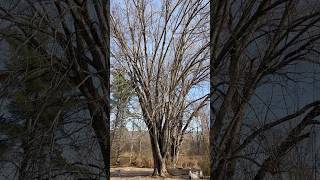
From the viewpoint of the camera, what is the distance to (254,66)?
268 cm

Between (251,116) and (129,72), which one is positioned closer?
(251,116)

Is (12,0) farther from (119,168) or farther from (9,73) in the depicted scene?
(119,168)

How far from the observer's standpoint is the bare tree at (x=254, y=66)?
2648 millimetres

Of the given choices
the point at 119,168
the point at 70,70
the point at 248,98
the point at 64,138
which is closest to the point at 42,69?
the point at 70,70

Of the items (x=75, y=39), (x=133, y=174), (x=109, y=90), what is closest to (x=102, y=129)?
(x=109, y=90)

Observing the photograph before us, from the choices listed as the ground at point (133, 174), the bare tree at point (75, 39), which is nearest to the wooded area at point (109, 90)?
the bare tree at point (75, 39)

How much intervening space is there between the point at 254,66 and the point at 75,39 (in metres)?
1.08

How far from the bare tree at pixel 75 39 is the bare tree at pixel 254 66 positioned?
675mm

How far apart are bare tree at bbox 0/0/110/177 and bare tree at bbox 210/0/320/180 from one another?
0.68 m

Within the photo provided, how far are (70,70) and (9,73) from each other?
0.33 metres

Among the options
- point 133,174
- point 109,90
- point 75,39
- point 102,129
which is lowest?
point 133,174

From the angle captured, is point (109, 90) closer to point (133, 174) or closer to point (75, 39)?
point (75, 39)

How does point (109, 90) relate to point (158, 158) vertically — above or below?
above

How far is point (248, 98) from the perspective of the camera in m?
2.66
